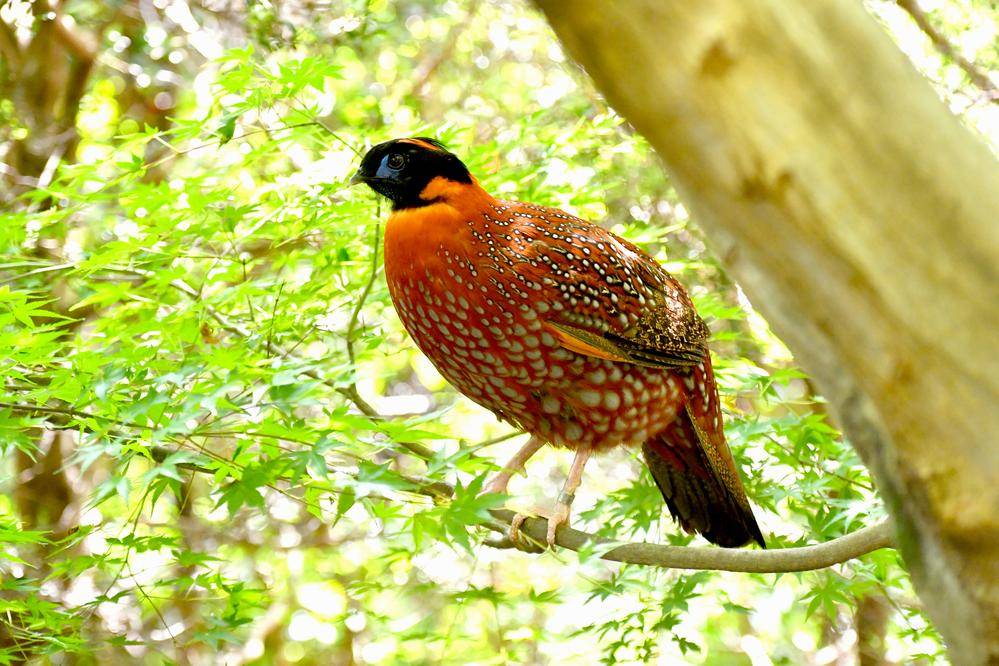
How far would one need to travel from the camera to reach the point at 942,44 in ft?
17.8

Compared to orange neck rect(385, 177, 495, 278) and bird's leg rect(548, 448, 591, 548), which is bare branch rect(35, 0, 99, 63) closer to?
orange neck rect(385, 177, 495, 278)

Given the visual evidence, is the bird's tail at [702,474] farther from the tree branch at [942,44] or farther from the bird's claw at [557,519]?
the tree branch at [942,44]

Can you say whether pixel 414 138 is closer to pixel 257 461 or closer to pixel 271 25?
pixel 257 461

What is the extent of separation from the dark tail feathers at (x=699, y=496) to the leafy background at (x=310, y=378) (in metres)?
0.09

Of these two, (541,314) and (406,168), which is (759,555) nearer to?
(541,314)

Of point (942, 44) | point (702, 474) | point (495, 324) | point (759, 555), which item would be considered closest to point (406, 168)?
point (495, 324)

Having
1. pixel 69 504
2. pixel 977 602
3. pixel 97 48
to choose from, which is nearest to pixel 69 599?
pixel 69 504

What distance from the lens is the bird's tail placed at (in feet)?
11.2

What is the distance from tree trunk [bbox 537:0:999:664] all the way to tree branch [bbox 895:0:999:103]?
4522 millimetres

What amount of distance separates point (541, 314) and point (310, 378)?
69cm

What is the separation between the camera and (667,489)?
142 inches

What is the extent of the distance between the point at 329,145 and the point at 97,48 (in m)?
2.65

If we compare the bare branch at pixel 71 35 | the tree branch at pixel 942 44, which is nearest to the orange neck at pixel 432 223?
the bare branch at pixel 71 35

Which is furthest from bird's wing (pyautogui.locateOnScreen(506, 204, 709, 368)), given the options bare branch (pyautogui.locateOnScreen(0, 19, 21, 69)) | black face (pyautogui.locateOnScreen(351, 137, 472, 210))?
bare branch (pyautogui.locateOnScreen(0, 19, 21, 69))
